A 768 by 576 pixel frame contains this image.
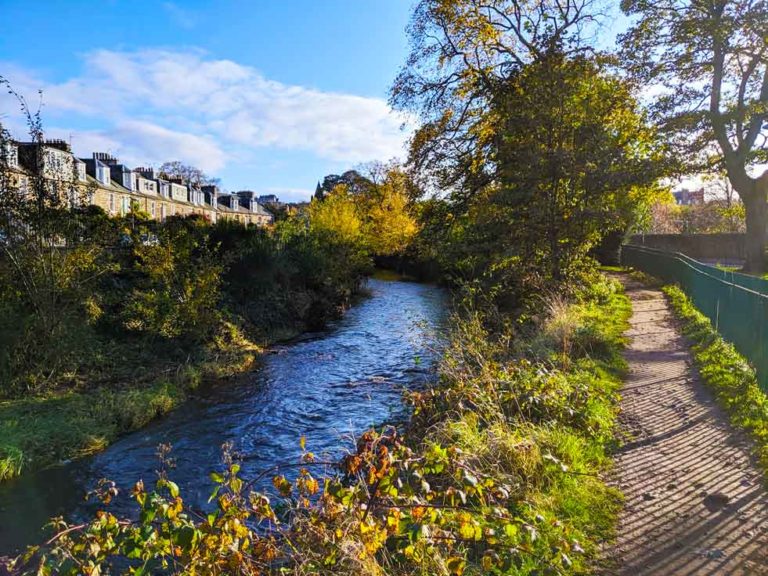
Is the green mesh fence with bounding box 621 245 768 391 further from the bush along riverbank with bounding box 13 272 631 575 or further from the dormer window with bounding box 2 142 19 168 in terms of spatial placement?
the dormer window with bounding box 2 142 19 168

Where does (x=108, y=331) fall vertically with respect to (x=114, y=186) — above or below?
below

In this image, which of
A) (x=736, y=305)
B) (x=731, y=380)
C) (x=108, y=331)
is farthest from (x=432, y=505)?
(x=108, y=331)

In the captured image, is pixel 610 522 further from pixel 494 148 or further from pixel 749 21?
pixel 749 21

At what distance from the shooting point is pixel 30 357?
35.3ft

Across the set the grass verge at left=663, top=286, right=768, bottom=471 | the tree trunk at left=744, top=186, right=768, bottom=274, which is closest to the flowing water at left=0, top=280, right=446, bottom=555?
the grass verge at left=663, top=286, right=768, bottom=471

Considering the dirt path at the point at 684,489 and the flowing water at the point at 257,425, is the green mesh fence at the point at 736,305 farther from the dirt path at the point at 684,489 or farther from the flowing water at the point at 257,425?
the flowing water at the point at 257,425

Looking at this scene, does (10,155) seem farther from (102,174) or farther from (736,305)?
(102,174)

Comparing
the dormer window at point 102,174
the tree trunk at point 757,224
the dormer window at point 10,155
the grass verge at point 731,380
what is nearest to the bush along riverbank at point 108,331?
the dormer window at point 10,155

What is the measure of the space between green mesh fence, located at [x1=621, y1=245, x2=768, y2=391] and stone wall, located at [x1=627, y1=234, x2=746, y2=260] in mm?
22914

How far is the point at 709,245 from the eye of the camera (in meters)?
41.5

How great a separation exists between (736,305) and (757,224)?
1805 cm

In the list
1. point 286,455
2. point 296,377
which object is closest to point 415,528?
point 286,455

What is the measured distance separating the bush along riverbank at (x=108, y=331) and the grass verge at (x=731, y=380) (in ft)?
29.2

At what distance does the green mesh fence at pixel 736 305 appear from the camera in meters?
8.12
